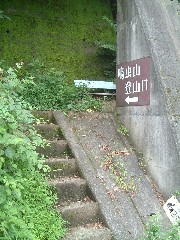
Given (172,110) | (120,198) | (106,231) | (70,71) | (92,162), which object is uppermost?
(70,71)

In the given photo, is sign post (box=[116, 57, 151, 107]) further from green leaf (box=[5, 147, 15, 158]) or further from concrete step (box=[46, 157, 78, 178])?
green leaf (box=[5, 147, 15, 158])

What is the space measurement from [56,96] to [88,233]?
9.53 feet

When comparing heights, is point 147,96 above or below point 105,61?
below

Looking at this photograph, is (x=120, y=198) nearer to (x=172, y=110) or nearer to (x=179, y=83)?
(x=172, y=110)

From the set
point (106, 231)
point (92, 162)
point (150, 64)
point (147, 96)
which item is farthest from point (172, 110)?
point (106, 231)

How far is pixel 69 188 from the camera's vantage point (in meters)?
4.43

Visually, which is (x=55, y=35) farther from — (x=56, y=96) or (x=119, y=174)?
(x=119, y=174)

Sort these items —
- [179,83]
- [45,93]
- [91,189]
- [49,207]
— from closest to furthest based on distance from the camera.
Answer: [49,207], [91,189], [179,83], [45,93]

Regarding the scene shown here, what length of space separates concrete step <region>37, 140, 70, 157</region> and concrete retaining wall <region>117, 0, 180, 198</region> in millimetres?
1211

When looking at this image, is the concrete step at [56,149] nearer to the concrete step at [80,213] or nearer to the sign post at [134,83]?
the concrete step at [80,213]

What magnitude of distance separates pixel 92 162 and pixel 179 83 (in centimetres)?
179

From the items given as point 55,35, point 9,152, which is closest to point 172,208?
point 9,152

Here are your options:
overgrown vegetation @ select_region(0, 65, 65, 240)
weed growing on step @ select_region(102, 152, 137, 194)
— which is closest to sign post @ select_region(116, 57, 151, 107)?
weed growing on step @ select_region(102, 152, 137, 194)

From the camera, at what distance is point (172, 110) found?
478 cm
